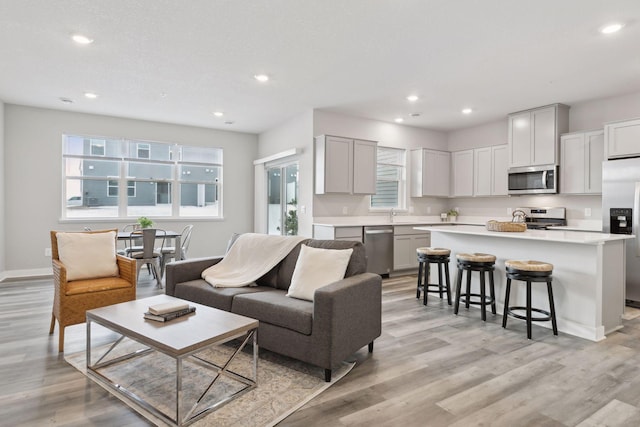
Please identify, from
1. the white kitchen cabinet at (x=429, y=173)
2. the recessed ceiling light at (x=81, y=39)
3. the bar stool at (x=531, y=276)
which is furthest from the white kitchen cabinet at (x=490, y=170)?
the recessed ceiling light at (x=81, y=39)

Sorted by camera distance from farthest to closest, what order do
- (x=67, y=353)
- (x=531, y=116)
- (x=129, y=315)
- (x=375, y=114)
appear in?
1. (x=375, y=114)
2. (x=531, y=116)
3. (x=67, y=353)
4. (x=129, y=315)

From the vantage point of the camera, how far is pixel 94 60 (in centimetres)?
411

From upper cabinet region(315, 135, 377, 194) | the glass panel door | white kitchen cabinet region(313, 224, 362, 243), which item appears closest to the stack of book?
white kitchen cabinet region(313, 224, 362, 243)

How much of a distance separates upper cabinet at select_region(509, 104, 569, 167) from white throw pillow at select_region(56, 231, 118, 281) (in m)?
6.03

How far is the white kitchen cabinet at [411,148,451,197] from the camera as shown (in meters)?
7.17

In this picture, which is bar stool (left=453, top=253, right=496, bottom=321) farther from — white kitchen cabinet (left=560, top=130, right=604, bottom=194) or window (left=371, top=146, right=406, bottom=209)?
window (left=371, top=146, right=406, bottom=209)

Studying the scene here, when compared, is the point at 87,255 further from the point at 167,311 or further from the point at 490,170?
the point at 490,170

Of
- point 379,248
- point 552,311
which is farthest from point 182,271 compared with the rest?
point 552,311

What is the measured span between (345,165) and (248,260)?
2941 millimetres

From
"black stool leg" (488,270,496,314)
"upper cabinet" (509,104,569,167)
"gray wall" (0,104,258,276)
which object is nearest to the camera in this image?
"black stool leg" (488,270,496,314)

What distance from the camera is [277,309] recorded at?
8.83ft

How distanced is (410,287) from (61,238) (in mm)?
4291

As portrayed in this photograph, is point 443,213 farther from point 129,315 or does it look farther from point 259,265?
point 129,315

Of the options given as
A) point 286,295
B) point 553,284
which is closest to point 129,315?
point 286,295
